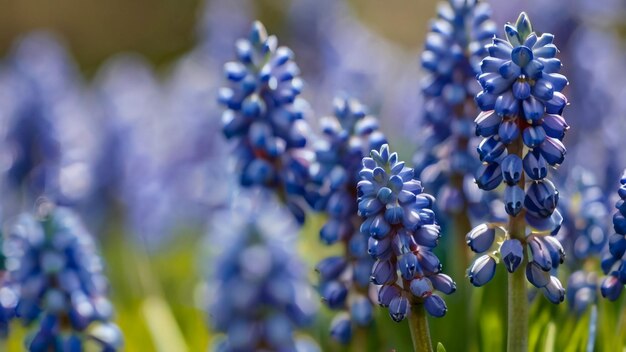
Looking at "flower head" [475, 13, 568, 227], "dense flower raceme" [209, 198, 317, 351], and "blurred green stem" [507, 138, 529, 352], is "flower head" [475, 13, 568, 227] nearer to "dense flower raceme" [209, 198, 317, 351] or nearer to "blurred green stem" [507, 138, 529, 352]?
"blurred green stem" [507, 138, 529, 352]

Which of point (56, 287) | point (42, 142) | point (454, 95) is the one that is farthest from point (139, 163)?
point (454, 95)

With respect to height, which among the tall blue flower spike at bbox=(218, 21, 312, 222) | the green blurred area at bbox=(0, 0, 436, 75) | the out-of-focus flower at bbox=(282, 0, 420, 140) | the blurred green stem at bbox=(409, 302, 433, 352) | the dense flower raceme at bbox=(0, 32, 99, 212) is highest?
the green blurred area at bbox=(0, 0, 436, 75)

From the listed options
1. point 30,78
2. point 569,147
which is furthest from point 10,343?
point 569,147

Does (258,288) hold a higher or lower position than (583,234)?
lower

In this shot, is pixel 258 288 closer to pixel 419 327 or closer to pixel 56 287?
pixel 419 327

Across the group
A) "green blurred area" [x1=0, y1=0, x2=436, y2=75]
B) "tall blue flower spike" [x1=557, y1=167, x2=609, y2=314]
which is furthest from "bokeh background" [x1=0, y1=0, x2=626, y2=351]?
"green blurred area" [x1=0, y1=0, x2=436, y2=75]

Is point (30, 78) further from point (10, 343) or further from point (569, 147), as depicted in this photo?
point (569, 147)

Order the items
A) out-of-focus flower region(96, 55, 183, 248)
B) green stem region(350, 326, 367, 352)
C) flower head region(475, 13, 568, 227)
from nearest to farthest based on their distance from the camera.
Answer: flower head region(475, 13, 568, 227) → green stem region(350, 326, 367, 352) → out-of-focus flower region(96, 55, 183, 248)
